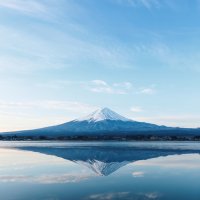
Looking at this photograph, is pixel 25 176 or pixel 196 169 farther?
pixel 196 169

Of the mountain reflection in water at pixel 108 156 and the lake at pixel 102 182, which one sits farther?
the mountain reflection in water at pixel 108 156

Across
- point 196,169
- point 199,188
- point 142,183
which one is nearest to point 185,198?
point 199,188

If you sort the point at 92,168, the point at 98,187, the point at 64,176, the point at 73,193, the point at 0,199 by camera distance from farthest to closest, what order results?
the point at 92,168
the point at 64,176
the point at 98,187
the point at 73,193
the point at 0,199

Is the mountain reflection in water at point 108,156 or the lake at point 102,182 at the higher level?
the mountain reflection in water at point 108,156

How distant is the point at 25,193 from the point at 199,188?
375 inches

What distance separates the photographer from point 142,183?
77.2 feet

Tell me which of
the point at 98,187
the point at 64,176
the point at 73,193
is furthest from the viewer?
the point at 64,176

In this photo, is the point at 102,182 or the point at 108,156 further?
the point at 108,156

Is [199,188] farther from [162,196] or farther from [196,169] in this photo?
[196,169]

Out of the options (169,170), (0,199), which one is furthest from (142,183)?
(0,199)

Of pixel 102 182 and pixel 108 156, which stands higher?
pixel 108 156

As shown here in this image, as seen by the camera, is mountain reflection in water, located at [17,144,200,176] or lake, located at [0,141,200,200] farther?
mountain reflection in water, located at [17,144,200,176]

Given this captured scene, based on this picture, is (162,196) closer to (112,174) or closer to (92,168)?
(112,174)

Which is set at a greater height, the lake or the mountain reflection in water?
the mountain reflection in water
